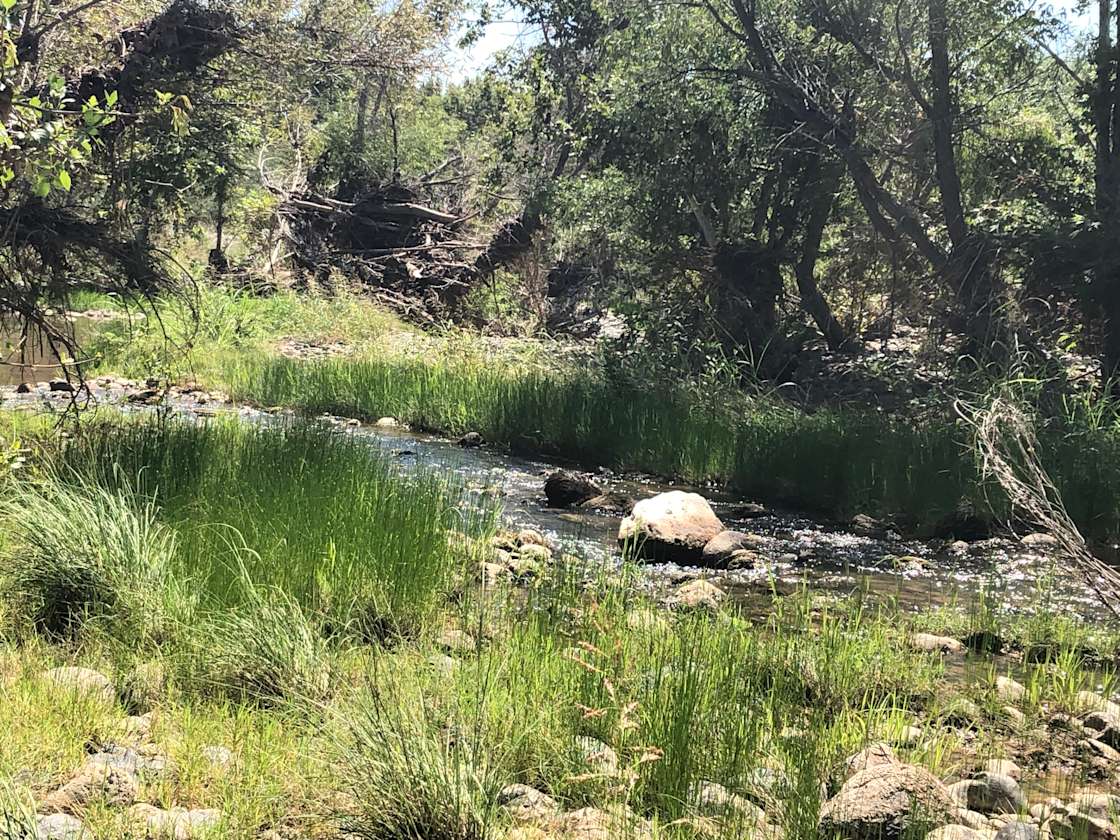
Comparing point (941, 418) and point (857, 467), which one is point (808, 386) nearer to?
point (941, 418)

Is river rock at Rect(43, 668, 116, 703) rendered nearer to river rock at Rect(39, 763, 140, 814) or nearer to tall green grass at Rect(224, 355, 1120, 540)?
river rock at Rect(39, 763, 140, 814)

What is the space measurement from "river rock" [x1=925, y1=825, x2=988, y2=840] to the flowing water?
211cm

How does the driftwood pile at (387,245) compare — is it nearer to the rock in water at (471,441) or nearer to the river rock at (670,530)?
→ the rock in water at (471,441)

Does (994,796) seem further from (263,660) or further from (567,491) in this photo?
(567,491)

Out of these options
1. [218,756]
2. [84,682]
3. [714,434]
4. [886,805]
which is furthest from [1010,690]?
[714,434]

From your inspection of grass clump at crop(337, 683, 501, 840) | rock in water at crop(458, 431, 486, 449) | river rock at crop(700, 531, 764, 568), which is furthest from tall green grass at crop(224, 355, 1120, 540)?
grass clump at crop(337, 683, 501, 840)

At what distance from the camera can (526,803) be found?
3.18 m

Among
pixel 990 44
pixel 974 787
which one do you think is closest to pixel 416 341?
pixel 990 44

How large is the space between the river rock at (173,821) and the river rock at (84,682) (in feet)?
2.55

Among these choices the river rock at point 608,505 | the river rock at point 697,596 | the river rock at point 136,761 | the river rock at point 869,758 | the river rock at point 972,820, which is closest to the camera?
the river rock at point 136,761

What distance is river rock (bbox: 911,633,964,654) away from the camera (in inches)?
204

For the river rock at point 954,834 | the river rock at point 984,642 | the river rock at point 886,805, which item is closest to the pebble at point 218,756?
the river rock at point 886,805

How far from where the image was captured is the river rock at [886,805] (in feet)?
9.81

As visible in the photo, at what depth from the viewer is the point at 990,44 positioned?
13336 mm
